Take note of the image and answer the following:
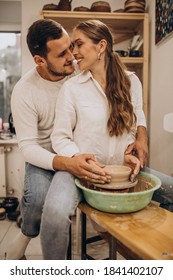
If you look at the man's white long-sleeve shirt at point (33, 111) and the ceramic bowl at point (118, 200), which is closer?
the ceramic bowl at point (118, 200)

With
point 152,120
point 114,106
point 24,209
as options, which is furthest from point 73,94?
point 152,120

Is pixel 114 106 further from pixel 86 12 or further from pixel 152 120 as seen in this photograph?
pixel 86 12

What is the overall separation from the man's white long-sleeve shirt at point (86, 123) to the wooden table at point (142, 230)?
22 cm

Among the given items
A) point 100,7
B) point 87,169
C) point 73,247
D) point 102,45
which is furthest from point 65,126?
point 100,7

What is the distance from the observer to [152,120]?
2180 millimetres

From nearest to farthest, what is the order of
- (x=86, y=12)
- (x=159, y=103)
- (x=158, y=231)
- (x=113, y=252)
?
(x=158, y=231), (x=113, y=252), (x=159, y=103), (x=86, y=12)

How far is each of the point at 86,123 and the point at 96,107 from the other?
0.22 feet

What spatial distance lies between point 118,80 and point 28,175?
0.50 metres

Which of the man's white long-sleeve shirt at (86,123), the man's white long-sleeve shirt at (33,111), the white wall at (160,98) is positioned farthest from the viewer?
the white wall at (160,98)

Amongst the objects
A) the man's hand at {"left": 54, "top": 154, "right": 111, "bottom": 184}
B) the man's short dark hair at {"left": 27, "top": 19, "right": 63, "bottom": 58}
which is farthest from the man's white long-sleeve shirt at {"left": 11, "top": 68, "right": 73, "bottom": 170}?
the man's hand at {"left": 54, "top": 154, "right": 111, "bottom": 184}

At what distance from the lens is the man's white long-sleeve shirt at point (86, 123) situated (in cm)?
104

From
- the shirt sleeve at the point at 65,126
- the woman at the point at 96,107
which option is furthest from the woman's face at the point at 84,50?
the shirt sleeve at the point at 65,126

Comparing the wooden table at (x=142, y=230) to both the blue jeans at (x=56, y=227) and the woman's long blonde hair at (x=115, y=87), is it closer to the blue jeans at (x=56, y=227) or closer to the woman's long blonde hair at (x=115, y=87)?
the blue jeans at (x=56, y=227)

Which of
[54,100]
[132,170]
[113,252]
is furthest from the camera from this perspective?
[54,100]
